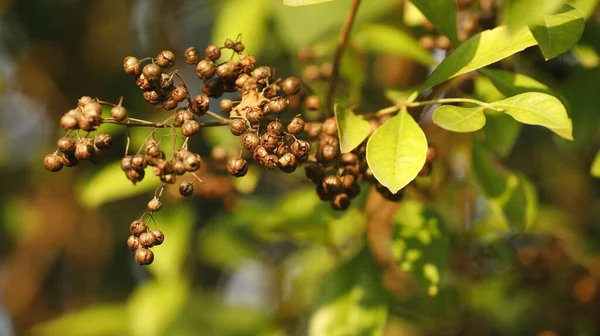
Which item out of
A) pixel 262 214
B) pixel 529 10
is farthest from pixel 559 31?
pixel 262 214

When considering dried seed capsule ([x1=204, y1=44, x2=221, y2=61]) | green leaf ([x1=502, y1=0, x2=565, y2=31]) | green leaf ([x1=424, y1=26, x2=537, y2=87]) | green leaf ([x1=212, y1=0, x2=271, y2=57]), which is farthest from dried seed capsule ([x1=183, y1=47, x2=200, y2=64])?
green leaf ([x1=212, y1=0, x2=271, y2=57])

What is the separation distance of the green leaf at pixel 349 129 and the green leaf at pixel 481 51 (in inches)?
4.8

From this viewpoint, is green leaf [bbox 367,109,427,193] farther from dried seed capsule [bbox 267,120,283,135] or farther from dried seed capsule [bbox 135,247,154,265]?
dried seed capsule [bbox 135,247,154,265]

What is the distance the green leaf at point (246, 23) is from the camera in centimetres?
183

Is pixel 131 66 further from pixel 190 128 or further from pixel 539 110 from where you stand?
pixel 539 110

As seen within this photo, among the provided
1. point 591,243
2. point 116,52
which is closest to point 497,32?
point 591,243

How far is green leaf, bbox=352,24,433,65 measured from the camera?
4.69ft

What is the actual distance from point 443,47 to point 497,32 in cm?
32

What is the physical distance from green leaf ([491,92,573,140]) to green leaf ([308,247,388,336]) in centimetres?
55

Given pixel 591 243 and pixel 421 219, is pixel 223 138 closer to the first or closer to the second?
pixel 421 219

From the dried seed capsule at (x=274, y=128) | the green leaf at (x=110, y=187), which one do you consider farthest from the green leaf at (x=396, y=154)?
the green leaf at (x=110, y=187)

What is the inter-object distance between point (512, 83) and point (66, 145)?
654mm

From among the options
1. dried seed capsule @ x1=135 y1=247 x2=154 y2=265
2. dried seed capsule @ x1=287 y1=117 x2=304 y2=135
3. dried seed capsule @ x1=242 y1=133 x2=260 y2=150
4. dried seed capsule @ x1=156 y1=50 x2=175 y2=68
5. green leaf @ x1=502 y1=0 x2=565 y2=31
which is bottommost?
dried seed capsule @ x1=135 y1=247 x2=154 y2=265

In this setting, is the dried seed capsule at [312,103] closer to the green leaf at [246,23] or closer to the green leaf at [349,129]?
the green leaf at [349,129]
